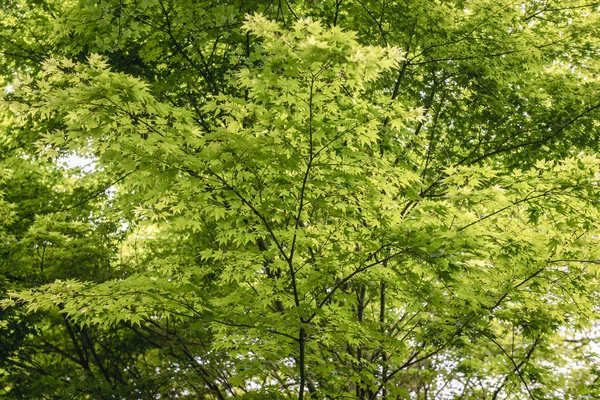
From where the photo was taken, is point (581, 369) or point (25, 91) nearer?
point (25, 91)

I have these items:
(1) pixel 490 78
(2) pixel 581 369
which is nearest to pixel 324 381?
(1) pixel 490 78

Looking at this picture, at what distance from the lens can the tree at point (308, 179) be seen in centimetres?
307

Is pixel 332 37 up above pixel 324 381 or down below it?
above

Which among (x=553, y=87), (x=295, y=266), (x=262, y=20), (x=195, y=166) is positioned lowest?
(x=195, y=166)

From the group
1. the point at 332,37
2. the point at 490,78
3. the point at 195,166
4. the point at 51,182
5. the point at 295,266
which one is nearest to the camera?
the point at 332,37

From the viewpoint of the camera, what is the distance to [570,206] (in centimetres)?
333

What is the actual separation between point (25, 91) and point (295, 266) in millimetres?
2566

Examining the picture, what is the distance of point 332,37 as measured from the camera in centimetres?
260

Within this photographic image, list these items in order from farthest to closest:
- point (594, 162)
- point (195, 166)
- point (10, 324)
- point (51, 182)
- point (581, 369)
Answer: point (581, 369) < point (51, 182) < point (10, 324) < point (594, 162) < point (195, 166)

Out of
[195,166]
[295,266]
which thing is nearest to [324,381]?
[295,266]

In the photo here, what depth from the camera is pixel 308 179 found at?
3.44 meters

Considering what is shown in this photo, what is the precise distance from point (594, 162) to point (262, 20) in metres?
2.46

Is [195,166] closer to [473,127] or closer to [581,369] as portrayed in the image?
[473,127]

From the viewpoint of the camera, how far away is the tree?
3.07 m
